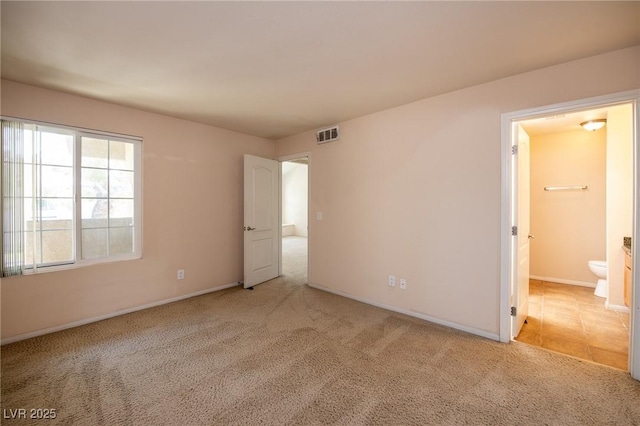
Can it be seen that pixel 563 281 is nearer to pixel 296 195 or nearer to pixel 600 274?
pixel 600 274

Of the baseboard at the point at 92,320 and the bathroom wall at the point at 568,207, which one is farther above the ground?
the bathroom wall at the point at 568,207

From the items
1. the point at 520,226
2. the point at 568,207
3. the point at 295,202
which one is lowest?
the point at 520,226

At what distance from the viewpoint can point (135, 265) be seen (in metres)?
3.29

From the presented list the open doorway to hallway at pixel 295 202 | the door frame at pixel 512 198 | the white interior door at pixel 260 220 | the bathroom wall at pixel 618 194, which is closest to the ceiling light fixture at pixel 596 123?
the bathroom wall at pixel 618 194

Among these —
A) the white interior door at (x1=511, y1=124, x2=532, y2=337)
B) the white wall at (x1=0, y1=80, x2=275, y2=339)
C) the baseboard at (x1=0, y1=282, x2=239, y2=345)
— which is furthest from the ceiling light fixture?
the baseboard at (x1=0, y1=282, x2=239, y2=345)

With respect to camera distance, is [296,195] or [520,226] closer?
[520,226]

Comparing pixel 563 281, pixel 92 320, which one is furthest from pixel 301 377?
pixel 563 281

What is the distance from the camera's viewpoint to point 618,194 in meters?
3.27

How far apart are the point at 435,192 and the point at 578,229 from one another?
3.39 metres

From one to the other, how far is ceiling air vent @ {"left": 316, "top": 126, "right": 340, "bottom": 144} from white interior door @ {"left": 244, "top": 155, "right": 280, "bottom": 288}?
3.36 feet

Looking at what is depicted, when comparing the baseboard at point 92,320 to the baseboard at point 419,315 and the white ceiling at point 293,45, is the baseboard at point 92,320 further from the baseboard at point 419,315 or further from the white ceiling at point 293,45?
the white ceiling at point 293,45

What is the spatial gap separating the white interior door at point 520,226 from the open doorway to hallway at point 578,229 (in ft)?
0.29

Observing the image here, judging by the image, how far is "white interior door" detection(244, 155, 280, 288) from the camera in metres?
4.19

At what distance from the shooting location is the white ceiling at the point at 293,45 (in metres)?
1.63
